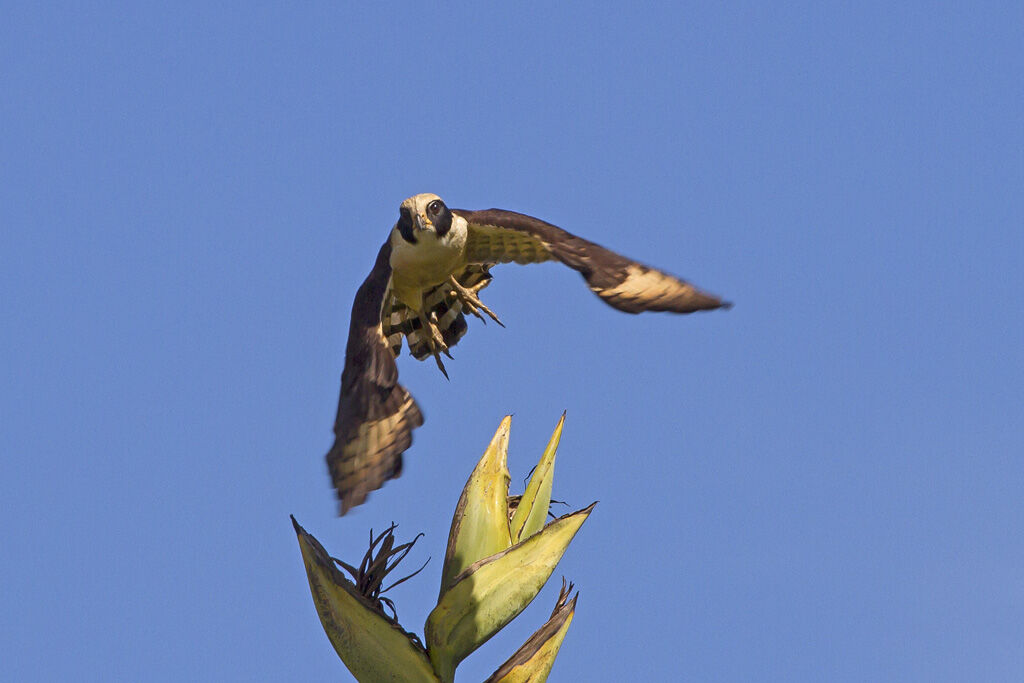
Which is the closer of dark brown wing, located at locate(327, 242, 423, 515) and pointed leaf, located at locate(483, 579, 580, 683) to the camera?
dark brown wing, located at locate(327, 242, 423, 515)

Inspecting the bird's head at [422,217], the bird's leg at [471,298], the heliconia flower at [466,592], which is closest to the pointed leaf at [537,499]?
the heliconia flower at [466,592]

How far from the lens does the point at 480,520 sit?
775 centimetres

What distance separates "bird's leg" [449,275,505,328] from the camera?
8.39m

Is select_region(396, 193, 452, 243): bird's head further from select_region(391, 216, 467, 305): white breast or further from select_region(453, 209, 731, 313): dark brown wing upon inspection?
select_region(453, 209, 731, 313): dark brown wing

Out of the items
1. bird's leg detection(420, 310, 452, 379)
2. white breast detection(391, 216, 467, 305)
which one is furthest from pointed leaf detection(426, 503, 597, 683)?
white breast detection(391, 216, 467, 305)

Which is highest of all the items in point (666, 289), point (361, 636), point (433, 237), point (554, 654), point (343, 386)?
point (433, 237)

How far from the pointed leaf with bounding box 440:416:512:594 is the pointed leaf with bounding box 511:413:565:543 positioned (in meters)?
0.11

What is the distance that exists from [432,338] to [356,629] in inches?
74.1

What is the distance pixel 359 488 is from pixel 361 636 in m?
0.93

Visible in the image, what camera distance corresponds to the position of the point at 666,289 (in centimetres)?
710

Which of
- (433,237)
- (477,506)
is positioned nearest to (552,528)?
(477,506)

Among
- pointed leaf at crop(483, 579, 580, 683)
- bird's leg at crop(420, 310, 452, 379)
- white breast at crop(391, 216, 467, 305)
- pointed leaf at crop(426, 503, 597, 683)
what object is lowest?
pointed leaf at crop(483, 579, 580, 683)

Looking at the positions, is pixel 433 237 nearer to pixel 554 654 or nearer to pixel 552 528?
pixel 552 528

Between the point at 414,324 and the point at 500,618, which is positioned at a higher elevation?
the point at 414,324
